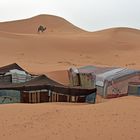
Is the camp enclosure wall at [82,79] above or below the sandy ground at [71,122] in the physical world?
below

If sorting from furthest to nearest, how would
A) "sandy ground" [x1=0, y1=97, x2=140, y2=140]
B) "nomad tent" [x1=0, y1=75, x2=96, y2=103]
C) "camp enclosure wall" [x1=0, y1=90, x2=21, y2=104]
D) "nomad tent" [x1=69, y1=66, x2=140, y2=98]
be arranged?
"nomad tent" [x1=69, y1=66, x2=140, y2=98] → "camp enclosure wall" [x1=0, y1=90, x2=21, y2=104] → "nomad tent" [x1=0, y1=75, x2=96, y2=103] → "sandy ground" [x1=0, y1=97, x2=140, y2=140]

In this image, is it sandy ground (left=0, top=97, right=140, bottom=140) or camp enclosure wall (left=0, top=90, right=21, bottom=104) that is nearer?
sandy ground (left=0, top=97, right=140, bottom=140)

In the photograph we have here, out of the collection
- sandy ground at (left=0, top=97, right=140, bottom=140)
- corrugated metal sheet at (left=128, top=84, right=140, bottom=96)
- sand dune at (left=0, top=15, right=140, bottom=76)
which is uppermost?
sandy ground at (left=0, top=97, right=140, bottom=140)

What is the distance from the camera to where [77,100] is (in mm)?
10836

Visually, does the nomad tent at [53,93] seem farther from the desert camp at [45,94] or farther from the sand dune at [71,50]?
the sand dune at [71,50]

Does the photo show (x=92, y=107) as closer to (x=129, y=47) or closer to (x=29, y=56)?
(x=29, y=56)

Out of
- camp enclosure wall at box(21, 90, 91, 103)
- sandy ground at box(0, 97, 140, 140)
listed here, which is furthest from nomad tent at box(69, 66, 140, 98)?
sandy ground at box(0, 97, 140, 140)

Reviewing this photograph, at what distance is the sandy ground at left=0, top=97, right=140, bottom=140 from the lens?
6.59 m

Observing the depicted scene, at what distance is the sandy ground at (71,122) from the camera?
6.59 m

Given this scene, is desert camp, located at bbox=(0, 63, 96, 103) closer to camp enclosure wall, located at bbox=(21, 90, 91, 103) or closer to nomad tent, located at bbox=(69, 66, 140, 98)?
camp enclosure wall, located at bbox=(21, 90, 91, 103)

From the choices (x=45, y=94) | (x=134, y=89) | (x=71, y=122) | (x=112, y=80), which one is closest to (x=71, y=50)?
(x=112, y=80)

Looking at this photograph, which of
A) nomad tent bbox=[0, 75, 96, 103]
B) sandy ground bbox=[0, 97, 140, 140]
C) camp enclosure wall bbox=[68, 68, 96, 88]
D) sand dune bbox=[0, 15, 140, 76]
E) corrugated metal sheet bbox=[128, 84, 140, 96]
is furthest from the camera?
sand dune bbox=[0, 15, 140, 76]

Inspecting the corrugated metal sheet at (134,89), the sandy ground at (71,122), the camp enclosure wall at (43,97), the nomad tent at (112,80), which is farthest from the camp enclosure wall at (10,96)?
the corrugated metal sheet at (134,89)

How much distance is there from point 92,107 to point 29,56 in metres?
19.8
